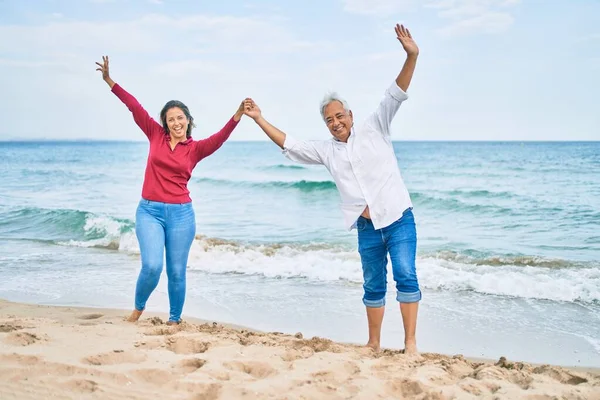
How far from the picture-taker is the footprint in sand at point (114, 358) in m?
3.65

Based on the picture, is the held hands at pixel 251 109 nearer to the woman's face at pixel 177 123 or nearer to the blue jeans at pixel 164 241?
the woman's face at pixel 177 123

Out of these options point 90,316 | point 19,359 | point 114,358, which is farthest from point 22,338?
point 90,316

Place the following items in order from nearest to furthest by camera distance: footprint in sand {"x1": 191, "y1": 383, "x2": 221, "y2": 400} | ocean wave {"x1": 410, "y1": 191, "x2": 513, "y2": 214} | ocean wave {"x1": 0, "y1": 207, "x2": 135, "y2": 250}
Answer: footprint in sand {"x1": 191, "y1": 383, "x2": 221, "y2": 400} → ocean wave {"x1": 0, "y1": 207, "x2": 135, "y2": 250} → ocean wave {"x1": 410, "y1": 191, "x2": 513, "y2": 214}

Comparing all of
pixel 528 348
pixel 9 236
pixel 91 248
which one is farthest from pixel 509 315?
pixel 9 236

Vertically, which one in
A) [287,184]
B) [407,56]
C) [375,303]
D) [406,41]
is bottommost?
[375,303]

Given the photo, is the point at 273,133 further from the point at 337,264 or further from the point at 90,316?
the point at 337,264

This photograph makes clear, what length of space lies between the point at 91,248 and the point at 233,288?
198 inches

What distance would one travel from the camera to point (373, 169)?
429 centimetres

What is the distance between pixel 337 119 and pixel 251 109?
74 cm

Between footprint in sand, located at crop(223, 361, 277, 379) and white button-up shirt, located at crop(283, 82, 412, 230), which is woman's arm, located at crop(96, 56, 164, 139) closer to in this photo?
white button-up shirt, located at crop(283, 82, 412, 230)

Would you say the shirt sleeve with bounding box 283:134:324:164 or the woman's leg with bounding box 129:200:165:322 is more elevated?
the shirt sleeve with bounding box 283:134:324:164

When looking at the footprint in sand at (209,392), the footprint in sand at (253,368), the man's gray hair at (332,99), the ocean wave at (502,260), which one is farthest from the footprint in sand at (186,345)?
the ocean wave at (502,260)

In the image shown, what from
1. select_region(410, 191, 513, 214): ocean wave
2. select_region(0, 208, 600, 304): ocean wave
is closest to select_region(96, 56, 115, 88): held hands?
select_region(0, 208, 600, 304): ocean wave

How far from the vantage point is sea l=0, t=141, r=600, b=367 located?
19.5 ft
